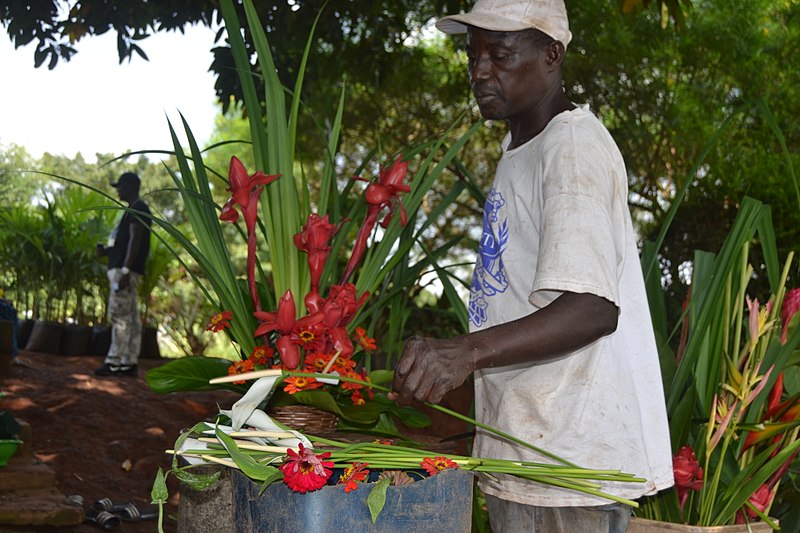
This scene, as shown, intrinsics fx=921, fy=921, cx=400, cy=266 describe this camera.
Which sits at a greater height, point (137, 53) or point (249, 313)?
point (137, 53)

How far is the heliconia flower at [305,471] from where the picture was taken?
1.07 meters

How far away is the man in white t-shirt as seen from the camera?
4.21 ft

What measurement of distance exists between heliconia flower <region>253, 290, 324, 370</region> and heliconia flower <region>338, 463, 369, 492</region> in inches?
29.2

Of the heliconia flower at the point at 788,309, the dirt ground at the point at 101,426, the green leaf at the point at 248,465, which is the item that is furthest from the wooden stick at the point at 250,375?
the dirt ground at the point at 101,426

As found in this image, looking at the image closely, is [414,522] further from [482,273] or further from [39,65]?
[39,65]

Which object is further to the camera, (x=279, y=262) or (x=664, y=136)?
(x=664, y=136)

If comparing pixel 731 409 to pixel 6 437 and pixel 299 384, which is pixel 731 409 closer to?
pixel 299 384

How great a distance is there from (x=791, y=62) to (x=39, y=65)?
266 inches

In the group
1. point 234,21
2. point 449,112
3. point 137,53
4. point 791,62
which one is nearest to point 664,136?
point 791,62

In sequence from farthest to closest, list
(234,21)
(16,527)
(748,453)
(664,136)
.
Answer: (664,136)
(16,527)
(748,453)
(234,21)

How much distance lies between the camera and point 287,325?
1871 millimetres

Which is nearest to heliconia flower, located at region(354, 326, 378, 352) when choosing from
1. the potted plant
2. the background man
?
the potted plant

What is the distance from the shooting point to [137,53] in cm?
475

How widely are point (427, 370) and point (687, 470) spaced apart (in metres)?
1.39
